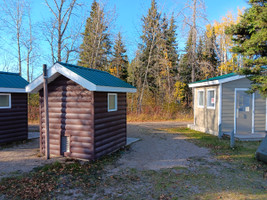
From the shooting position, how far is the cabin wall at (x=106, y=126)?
20.8 ft

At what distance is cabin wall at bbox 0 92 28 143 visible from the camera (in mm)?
8836

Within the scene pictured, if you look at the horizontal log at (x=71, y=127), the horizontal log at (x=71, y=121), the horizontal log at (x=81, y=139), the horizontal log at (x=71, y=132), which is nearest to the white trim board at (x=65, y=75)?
the horizontal log at (x=71, y=121)

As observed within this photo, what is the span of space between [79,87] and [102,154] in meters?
2.40

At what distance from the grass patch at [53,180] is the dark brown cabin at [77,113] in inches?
23.9

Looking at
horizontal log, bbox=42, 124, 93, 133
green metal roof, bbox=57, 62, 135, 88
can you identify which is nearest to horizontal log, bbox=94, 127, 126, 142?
horizontal log, bbox=42, 124, 93, 133

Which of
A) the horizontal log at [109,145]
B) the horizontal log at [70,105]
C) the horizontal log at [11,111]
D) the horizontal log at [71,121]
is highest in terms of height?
the horizontal log at [70,105]

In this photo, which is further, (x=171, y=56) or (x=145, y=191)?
(x=171, y=56)

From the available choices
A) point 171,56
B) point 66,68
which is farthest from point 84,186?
point 171,56

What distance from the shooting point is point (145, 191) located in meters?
4.33

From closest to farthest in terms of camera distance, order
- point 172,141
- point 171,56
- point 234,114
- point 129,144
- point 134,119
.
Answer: point 129,144 → point 172,141 → point 234,114 → point 134,119 → point 171,56

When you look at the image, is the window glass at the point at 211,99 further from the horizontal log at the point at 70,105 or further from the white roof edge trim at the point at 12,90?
the white roof edge trim at the point at 12,90

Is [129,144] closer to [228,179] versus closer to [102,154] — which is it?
[102,154]

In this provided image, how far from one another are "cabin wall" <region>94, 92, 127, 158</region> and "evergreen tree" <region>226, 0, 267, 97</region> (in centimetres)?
461

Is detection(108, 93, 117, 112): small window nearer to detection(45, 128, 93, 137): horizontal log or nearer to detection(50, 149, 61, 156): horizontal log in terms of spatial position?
detection(45, 128, 93, 137): horizontal log
